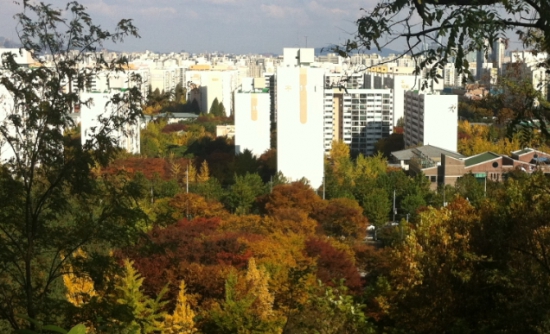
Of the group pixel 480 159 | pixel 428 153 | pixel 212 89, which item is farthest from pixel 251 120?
pixel 212 89

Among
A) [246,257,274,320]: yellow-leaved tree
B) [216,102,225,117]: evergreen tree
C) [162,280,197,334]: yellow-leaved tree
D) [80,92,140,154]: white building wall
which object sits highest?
[80,92,140,154]: white building wall

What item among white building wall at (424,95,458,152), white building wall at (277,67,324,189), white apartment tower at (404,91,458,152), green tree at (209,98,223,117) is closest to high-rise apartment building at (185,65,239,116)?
green tree at (209,98,223,117)

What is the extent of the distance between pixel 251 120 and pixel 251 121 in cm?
3

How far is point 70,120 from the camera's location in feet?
8.96

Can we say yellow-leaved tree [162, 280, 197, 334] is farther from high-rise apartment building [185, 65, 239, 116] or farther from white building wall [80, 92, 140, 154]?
A: high-rise apartment building [185, 65, 239, 116]

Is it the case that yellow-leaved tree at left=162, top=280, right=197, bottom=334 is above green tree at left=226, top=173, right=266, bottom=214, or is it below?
above

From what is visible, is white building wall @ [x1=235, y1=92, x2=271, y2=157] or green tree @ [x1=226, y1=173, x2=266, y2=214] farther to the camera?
white building wall @ [x1=235, y1=92, x2=271, y2=157]

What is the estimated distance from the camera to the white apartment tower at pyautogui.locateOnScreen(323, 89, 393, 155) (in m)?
20.6

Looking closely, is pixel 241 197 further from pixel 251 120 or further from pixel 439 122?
pixel 439 122

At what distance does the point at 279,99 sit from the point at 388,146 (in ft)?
20.6

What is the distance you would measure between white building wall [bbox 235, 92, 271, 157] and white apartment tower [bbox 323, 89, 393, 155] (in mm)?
3272

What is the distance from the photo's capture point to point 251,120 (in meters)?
17.6

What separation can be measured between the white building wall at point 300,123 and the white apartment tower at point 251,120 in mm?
3250

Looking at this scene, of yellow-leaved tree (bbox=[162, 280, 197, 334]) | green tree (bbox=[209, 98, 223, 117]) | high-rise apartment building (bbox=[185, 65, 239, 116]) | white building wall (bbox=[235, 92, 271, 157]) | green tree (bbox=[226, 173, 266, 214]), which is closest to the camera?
yellow-leaved tree (bbox=[162, 280, 197, 334])
